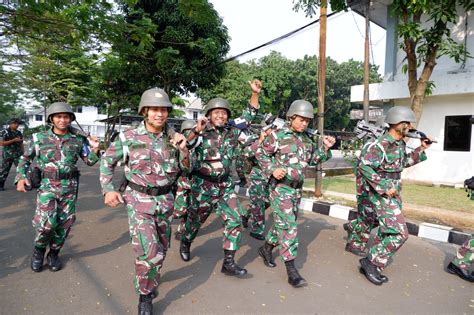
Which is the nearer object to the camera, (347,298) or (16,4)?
(347,298)

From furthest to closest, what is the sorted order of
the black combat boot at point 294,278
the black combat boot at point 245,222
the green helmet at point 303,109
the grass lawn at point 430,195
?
the grass lawn at point 430,195 < the black combat boot at point 245,222 < the green helmet at point 303,109 < the black combat boot at point 294,278

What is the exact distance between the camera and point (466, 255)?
12.1 ft

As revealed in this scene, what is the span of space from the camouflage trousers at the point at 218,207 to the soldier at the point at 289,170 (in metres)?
0.38

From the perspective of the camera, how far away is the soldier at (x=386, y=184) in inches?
139

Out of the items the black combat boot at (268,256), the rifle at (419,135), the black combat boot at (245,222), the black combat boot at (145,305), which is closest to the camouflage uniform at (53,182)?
the black combat boot at (145,305)

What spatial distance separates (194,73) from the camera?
1109 cm

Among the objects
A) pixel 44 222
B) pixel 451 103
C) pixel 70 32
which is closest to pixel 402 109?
pixel 44 222

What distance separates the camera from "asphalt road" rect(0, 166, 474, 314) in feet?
9.79

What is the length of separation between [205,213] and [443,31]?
25.5 feet

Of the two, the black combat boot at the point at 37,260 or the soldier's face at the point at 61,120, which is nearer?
the black combat boot at the point at 37,260

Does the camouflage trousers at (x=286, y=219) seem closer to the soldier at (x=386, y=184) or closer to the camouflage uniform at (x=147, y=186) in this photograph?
the soldier at (x=386, y=184)

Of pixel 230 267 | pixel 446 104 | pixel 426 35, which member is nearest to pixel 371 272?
pixel 230 267

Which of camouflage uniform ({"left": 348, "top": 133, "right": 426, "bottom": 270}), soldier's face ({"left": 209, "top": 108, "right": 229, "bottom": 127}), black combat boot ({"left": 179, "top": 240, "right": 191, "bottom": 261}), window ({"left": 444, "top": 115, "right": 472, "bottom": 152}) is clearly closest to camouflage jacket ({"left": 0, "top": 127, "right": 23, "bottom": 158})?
black combat boot ({"left": 179, "top": 240, "right": 191, "bottom": 261})

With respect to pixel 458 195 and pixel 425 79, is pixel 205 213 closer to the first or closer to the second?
pixel 458 195
